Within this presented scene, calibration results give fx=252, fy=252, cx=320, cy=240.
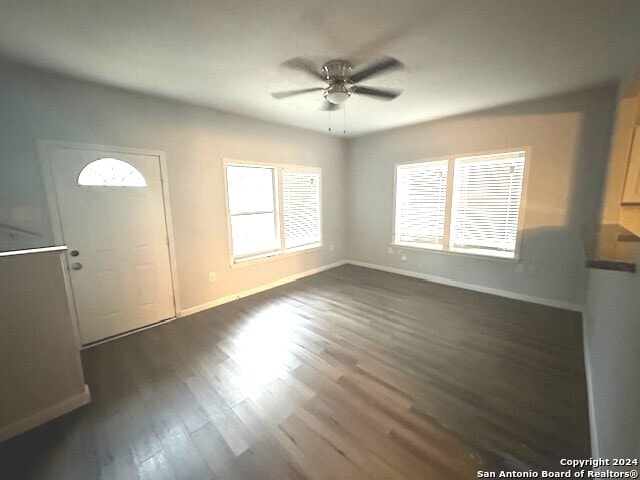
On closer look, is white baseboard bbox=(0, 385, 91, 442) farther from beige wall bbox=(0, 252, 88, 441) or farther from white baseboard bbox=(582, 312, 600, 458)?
white baseboard bbox=(582, 312, 600, 458)

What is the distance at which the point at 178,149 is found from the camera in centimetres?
318

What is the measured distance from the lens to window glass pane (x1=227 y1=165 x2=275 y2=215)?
3.82 metres

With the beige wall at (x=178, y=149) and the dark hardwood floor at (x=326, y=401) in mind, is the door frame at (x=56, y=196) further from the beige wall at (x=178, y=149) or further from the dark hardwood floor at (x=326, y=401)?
the dark hardwood floor at (x=326, y=401)

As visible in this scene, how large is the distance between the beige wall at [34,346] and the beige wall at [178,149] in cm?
99

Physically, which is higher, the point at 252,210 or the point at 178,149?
the point at 178,149

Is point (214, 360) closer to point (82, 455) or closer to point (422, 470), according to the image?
point (82, 455)

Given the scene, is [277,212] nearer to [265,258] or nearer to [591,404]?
[265,258]

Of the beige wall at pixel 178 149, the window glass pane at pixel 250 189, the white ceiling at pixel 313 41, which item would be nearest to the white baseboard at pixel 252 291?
the beige wall at pixel 178 149

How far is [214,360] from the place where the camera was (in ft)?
7.98

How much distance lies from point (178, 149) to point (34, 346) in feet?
7.81

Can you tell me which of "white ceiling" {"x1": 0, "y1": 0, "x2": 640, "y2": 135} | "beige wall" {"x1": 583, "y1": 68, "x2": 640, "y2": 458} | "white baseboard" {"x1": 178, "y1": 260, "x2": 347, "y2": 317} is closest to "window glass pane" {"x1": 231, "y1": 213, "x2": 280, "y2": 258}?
"white baseboard" {"x1": 178, "y1": 260, "x2": 347, "y2": 317}

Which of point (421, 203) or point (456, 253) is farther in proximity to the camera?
point (421, 203)

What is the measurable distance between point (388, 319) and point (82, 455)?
9.34 ft

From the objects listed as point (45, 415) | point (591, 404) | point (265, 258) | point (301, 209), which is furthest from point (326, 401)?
point (301, 209)
